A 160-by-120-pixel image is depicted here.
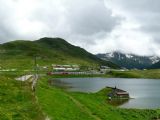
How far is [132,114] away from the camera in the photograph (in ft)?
276

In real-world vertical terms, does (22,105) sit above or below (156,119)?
above

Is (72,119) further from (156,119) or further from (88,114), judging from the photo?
(156,119)

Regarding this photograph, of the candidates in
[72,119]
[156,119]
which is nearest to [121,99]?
[156,119]

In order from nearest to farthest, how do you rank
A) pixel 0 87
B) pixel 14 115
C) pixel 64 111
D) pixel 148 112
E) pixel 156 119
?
pixel 14 115 → pixel 64 111 → pixel 0 87 → pixel 156 119 → pixel 148 112

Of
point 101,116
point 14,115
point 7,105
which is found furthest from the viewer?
point 101,116

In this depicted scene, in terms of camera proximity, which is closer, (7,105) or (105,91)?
(7,105)

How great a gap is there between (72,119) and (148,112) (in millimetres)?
37609

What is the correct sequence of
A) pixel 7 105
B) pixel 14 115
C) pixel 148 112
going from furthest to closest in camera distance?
Answer: pixel 148 112
pixel 7 105
pixel 14 115

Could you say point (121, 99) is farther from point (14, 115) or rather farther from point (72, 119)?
point (14, 115)

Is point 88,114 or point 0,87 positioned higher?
point 0,87

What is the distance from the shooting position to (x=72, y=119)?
5750 centimetres

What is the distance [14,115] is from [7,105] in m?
10.00

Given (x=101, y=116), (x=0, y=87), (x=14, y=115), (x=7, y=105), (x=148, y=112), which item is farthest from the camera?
(x=148, y=112)

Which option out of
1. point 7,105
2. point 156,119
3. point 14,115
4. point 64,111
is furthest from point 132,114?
point 14,115
